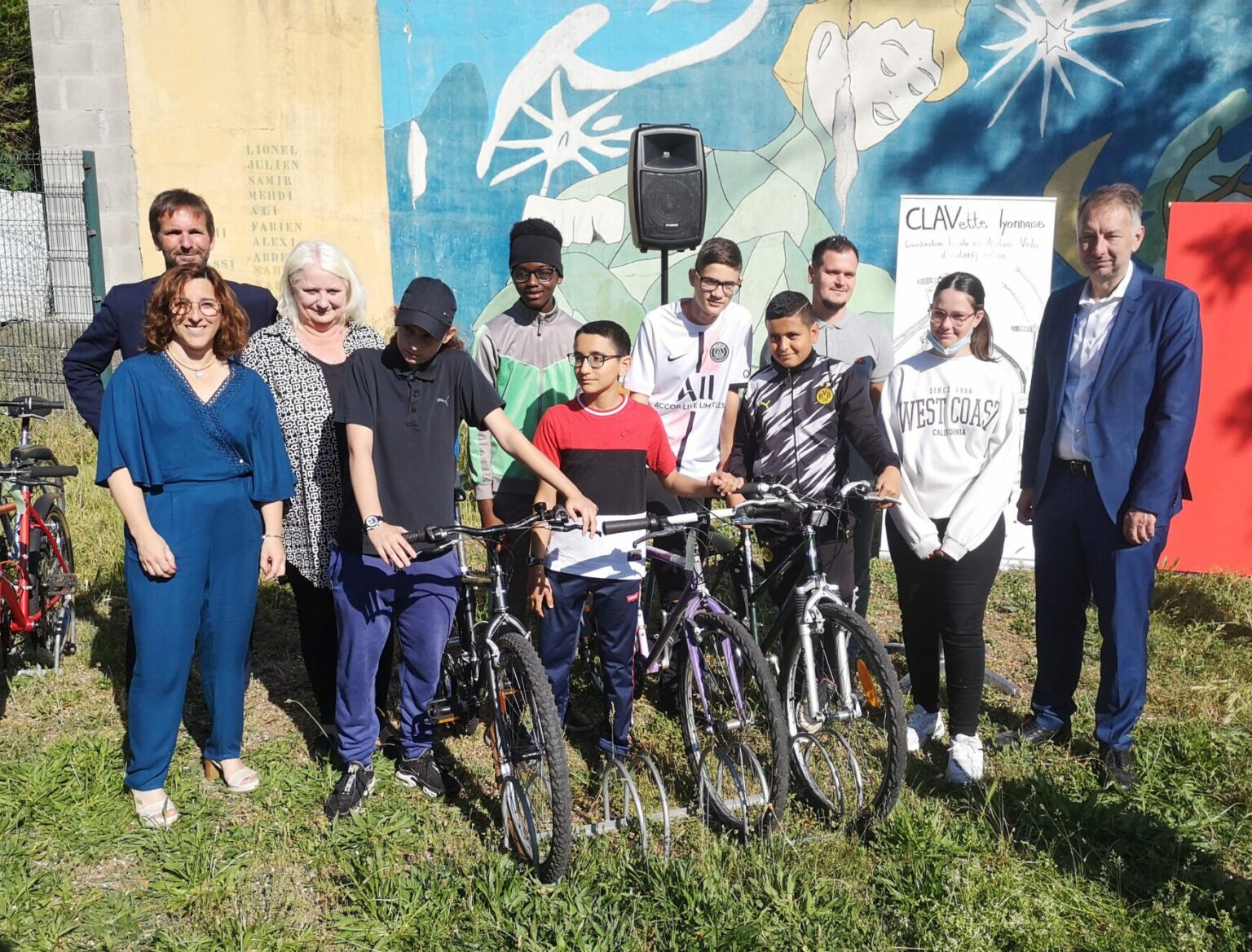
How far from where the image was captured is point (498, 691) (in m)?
3.25

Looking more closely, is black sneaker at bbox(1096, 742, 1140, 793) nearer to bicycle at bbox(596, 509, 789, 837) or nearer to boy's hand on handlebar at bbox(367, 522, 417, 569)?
bicycle at bbox(596, 509, 789, 837)

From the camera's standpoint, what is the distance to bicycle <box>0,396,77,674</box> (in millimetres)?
4570

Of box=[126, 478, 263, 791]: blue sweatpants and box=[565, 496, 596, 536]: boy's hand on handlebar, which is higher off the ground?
box=[565, 496, 596, 536]: boy's hand on handlebar

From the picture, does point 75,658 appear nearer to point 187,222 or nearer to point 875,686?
point 187,222

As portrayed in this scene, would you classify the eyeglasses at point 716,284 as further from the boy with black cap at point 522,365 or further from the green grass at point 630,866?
the green grass at point 630,866

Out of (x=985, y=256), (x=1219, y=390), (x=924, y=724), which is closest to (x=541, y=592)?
(x=924, y=724)

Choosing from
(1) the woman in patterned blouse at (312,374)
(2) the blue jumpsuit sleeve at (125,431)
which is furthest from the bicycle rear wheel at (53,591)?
(2) the blue jumpsuit sleeve at (125,431)

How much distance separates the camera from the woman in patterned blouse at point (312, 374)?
359 cm

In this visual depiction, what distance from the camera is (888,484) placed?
11.6 ft

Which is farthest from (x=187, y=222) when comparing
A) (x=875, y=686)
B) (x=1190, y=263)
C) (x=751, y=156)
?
(x=751, y=156)

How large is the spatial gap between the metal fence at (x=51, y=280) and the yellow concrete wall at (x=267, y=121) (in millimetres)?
596

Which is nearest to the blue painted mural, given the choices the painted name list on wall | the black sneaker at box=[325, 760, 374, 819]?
the painted name list on wall

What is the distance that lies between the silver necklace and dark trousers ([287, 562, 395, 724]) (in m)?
0.85

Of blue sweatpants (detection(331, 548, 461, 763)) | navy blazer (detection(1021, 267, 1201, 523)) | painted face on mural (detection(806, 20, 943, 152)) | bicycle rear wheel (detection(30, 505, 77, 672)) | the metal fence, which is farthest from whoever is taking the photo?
the metal fence
